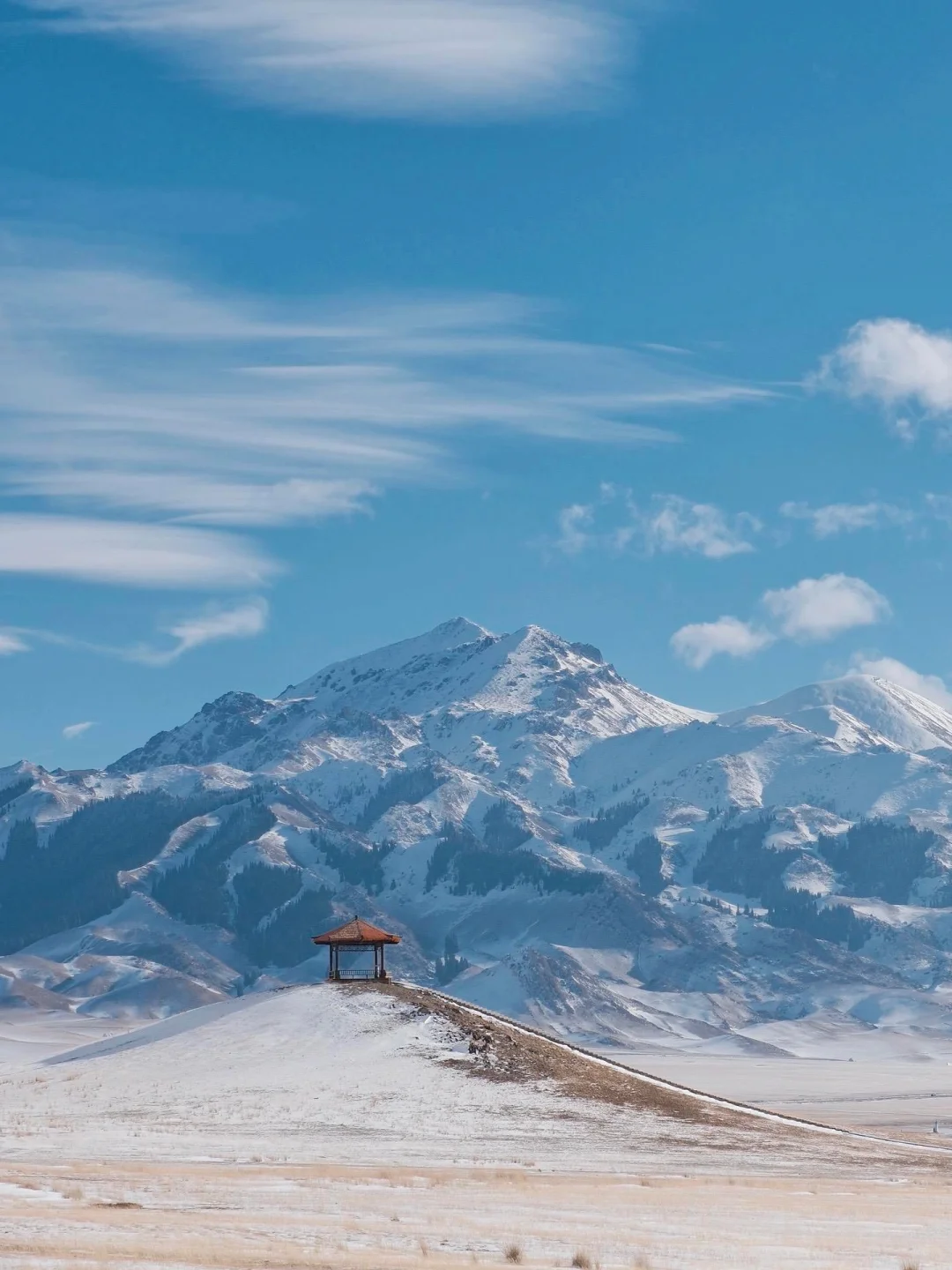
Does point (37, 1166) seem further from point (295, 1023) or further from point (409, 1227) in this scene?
point (295, 1023)

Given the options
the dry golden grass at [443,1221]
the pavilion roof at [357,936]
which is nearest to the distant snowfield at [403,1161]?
the dry golden grass at [443,1221]

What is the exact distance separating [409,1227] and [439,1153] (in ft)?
86.7

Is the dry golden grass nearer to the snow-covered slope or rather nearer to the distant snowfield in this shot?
the distant snowfield

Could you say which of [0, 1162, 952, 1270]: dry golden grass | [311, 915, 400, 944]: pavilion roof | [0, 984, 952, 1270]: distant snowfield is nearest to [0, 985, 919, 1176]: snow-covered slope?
[0, 984, 952, 1270]: distant snowfield

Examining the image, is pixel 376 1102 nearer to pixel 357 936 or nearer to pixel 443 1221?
pixel 357 936

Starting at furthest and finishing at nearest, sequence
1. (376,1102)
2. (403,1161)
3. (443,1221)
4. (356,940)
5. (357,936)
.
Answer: (357,936) → (356,940) → (376,1102) → (403,1161) → (443,1221)

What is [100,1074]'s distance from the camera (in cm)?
8888

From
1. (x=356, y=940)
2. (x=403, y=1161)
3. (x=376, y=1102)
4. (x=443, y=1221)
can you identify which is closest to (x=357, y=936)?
(x=356, y=940)

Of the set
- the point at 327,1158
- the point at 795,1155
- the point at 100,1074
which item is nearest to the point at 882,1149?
the point at 795,1155

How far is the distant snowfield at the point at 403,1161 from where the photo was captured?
39.8 meters

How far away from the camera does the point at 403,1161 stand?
217ft

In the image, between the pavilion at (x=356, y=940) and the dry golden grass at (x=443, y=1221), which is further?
the pavilion at (x=356, y=940)

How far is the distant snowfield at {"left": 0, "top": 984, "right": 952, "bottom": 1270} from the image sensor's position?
39.8 m

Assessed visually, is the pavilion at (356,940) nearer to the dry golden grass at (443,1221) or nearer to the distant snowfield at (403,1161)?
the distant snowfield at (403,1161)
